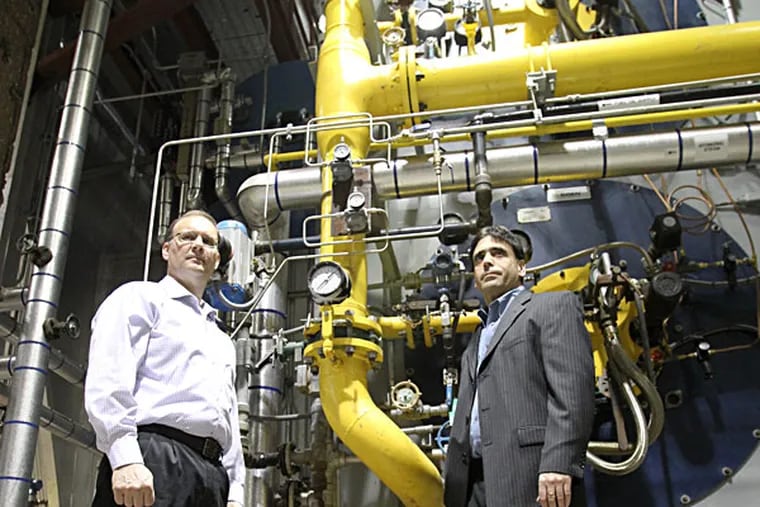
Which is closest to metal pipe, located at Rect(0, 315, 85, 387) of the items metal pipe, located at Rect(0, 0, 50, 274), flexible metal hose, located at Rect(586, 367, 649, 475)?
metal pipe, located at Rect(0, 0, 50, 274)

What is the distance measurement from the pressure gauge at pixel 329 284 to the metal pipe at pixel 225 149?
160 cm

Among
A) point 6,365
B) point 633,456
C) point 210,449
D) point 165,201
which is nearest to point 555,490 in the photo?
point 210,449

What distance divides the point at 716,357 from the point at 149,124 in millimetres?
4046

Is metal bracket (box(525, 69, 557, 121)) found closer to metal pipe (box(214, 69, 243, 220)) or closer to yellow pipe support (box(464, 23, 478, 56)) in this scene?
yellow pipe support (box(464, 23, 478, 56))

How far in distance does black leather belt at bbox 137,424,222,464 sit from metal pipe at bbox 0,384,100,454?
1.69 metres

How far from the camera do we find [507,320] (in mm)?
2270

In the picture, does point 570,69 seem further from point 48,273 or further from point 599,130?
point 48,273

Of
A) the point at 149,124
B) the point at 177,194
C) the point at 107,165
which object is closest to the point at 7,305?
the point at 177,194

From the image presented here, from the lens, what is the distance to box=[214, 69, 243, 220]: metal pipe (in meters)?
4.43

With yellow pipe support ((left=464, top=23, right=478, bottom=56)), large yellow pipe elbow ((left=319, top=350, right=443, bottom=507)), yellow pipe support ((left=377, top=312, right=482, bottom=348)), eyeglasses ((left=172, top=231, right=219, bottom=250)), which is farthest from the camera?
yellow pipe support ((left=464, top=23, right=478, bottom=56))

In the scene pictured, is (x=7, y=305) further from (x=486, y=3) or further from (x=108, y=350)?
(x=486, y=3)

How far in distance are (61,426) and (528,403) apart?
2.49m

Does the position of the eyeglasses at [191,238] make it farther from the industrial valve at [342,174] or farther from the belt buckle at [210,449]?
the industrial valve at [342,174]

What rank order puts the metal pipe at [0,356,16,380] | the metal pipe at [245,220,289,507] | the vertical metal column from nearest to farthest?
1. the vertical metal column
2. the metal pipe at [0,356,16,380]
3. the metal pipe at [245,220,289,507]
